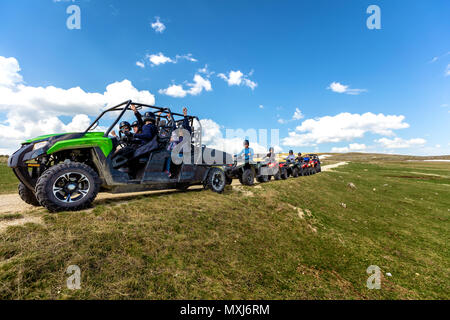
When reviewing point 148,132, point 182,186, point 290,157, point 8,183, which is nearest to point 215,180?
point 182,186

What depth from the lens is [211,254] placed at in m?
3.82

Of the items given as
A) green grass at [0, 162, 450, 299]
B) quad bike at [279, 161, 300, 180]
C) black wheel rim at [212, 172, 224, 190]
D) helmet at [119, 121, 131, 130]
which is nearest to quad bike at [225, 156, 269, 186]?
black wheel rim at [212, 172, 224, 190]

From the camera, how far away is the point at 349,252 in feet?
19.3

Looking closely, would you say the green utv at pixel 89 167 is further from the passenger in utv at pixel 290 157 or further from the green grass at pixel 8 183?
the passenger in utv at pixel 290 157

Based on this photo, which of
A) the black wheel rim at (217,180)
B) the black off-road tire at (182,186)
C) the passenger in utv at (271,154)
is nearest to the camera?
the black off-road tire at (182,186)

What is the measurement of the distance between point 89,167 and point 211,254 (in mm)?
3061

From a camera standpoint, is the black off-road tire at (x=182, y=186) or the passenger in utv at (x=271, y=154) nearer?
the black off-road tire at (x=182, y=186)

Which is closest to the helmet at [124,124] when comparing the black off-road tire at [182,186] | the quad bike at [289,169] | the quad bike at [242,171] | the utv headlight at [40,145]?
the utv headlight at [40,145]

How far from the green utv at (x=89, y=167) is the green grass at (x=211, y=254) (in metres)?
0.43

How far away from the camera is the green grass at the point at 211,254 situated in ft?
8.78

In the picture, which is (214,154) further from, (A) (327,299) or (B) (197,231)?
(A) (327,299)

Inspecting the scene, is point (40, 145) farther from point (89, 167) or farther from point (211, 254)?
point (211, 254)

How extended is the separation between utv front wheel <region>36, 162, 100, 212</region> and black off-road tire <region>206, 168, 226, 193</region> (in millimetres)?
3993
